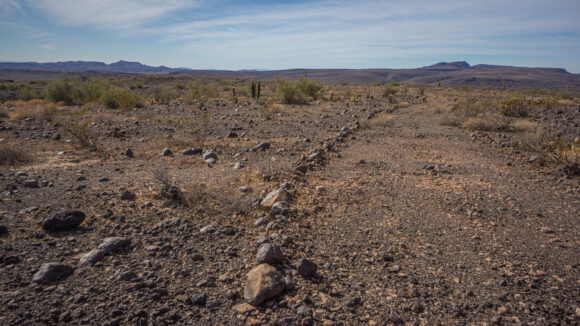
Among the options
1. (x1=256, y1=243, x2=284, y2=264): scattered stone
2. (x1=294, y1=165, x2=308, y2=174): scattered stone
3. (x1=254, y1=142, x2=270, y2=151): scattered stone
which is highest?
(x1=254, y1=142, x2=270, y2=151): scattered stone

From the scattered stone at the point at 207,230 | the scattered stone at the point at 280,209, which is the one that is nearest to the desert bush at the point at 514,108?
the scattered stone at the point at 280,209

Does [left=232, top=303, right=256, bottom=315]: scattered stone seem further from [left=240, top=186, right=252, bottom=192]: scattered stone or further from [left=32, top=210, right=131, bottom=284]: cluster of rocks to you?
[left=240, top=186, right=252, bottom=192]: scattered stone

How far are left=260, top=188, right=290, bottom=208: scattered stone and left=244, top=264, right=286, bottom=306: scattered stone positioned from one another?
1.59m

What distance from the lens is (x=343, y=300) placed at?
2.67 m

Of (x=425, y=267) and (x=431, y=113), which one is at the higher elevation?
(x=431, y=113)

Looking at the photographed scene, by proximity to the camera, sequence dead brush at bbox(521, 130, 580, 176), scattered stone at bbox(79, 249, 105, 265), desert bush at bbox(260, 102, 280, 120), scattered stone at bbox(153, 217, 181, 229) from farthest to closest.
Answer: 1. desert bush at bbox(260, 102, 280, 120)
2. dead brush at bbox(521, 130, 580, 176)
3. scattered stone at bbox(153, 217, 181, 229)
4. scattered stone at bbox(79, 249, 105, 265)

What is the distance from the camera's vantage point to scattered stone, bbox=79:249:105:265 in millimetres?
3051

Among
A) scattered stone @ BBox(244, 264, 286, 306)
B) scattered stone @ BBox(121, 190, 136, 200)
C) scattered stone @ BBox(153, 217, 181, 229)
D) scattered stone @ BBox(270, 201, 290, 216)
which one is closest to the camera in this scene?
scattered stone @ BBox(244, 264, 286, 306)

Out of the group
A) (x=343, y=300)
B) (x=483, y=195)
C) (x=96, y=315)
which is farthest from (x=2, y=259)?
(x=483, y=195)

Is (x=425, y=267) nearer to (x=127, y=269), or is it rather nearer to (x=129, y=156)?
(x=127, y=269)

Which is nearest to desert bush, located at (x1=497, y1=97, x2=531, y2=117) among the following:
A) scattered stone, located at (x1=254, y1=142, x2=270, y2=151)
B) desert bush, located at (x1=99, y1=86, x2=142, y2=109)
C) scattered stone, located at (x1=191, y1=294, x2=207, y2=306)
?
scattered stone, located at (x1=254, y1=142, x2=270, y2=151)

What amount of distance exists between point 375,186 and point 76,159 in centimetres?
653

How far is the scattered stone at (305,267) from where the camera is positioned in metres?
A: 2.94

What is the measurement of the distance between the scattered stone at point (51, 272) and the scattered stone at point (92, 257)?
14 cm
